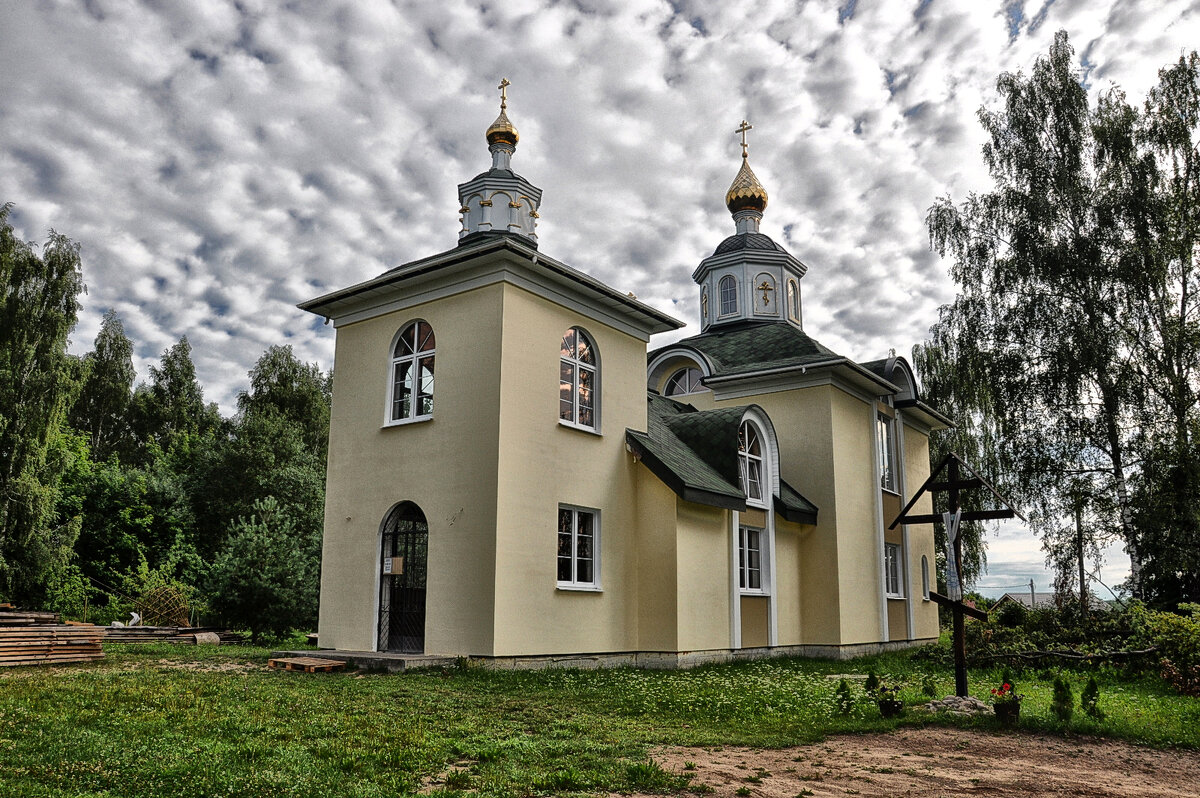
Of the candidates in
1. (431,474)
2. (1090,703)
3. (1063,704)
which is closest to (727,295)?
(431,474)

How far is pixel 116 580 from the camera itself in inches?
1118

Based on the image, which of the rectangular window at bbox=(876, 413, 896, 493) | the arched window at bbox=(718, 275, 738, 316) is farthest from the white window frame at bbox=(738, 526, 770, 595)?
the arched window at bbox=(718, 275, 738, 316)

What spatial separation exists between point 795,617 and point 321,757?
549 inches

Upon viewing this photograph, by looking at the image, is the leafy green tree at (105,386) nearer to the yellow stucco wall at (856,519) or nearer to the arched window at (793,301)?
the arched window at (793,301)

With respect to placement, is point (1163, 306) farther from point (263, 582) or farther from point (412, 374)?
point (263, 582)

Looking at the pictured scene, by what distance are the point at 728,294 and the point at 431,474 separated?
13.6 meters

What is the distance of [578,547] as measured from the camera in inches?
575

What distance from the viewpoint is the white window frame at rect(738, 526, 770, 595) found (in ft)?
56.0

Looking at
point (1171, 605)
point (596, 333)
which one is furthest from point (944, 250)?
point (596, 333)

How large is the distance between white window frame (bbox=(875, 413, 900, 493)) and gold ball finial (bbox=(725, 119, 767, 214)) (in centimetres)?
766

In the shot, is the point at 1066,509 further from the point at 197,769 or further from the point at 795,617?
the point at 197,769

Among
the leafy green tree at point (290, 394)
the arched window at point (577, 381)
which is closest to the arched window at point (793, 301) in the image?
the arched window at point (577, 381)

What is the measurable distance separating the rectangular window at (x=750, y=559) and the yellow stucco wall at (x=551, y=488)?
269 centimetres

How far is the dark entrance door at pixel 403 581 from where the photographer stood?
13.9m
